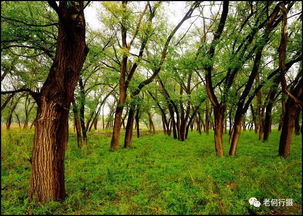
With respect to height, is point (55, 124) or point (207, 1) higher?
point (207, 1)

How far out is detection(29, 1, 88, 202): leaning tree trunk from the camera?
188 inches

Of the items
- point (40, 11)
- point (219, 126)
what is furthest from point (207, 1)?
point (40, 11)

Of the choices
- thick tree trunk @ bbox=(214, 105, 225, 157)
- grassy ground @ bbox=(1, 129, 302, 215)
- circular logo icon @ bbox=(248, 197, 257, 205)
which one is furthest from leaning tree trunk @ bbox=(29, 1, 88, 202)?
thick tree trunk @ bbox=(214, 105, 225, 157)

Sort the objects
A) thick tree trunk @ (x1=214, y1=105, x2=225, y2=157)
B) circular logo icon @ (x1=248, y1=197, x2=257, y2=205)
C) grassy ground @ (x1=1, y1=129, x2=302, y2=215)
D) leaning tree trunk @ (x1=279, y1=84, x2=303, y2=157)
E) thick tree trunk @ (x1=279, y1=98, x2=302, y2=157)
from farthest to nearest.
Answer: thick tree trunk @ (x1=214, y1=105, x2=225, y2=157) < thick tree trunk @ (x1=279, y1=98, x2=302, y2=157) < leaning tree trunk @ (x1=279, y1=84, x2=303, y2=157) < circular logo icon @ (x1=248, y1=197, x2=257, y2=205) < grassy ground @ (x1=1, y1=129, x2=302, y2=215)

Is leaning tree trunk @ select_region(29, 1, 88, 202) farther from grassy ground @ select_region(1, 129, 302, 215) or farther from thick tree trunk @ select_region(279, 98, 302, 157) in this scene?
thick tree trunk @ select_region(279, 98, 302, 157)

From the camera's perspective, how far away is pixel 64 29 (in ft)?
15.2

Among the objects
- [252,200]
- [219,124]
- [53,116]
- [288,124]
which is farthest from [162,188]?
[288,124]

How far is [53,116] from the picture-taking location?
4793 mm

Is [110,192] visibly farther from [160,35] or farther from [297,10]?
[297,10]

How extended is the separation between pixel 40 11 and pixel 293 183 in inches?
492

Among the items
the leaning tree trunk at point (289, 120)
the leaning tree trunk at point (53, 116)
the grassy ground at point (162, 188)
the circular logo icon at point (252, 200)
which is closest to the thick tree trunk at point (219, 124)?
the grassy ground at point (162, 188)

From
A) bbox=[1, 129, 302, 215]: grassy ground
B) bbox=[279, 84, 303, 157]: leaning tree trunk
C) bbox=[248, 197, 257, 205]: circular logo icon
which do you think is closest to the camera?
bbox=[1, 129, 302, 215]: grassy ground

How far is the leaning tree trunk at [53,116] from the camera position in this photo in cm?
477

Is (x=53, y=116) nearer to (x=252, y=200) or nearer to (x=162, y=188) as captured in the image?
(x=162, y=188)
